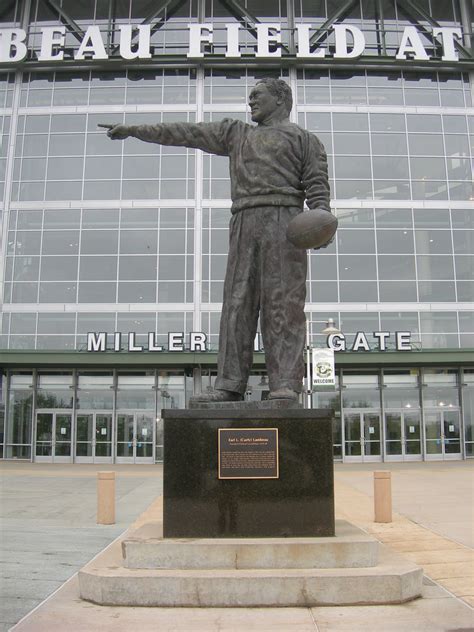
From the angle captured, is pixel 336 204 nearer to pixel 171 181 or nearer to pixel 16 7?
pixel 171 181

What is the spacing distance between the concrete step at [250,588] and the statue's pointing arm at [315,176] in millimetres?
3138

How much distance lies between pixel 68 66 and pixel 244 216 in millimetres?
28452

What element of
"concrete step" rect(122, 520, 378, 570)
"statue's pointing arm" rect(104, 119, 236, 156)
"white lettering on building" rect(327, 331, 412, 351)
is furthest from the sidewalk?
"white lettering on building" rect(327, 331, 412, 351)

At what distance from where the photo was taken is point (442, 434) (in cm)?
2916

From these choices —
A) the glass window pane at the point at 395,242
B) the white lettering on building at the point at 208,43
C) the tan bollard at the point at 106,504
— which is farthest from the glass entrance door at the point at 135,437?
the tan bollard at the point at 106,504

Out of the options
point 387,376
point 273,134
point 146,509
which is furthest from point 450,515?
point 387,376

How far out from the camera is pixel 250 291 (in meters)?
6.16

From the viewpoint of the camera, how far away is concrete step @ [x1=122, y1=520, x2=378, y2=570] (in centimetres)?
497

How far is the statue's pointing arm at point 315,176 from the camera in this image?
5984 millimetres

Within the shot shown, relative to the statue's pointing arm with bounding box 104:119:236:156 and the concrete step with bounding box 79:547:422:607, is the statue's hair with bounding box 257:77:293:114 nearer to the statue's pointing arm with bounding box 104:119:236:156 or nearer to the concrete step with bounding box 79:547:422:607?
the statue's pointing arm with bounding box 104:119:236:156

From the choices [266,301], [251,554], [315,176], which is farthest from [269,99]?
[251,554]

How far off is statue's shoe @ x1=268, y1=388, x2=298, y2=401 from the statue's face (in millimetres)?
2658

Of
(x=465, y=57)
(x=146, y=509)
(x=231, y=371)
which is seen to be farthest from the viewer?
(x=465, y=57)

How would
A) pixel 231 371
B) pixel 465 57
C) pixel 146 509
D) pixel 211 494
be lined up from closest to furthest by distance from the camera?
pixel 211 494 → pixel 231 371 → pixel 146 509 → pixel 465 57
